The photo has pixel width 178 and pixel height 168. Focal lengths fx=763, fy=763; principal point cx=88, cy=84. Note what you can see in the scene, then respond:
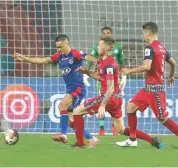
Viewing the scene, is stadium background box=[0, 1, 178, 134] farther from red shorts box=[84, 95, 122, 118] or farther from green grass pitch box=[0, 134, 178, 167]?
red shorts box=[84, 95, 122, 118]

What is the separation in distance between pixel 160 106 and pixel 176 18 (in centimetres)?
717

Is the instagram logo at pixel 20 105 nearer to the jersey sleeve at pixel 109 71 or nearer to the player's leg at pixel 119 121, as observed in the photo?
the player's leg at pixel 119 121

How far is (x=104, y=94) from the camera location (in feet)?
33.0

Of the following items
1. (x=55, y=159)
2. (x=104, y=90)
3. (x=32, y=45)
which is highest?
(x=32, y=45)

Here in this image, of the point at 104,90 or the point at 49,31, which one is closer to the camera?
the point at 104,90

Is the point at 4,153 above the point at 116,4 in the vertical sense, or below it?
below

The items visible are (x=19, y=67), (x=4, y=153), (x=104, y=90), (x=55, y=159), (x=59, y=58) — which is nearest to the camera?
(x=55, y=159)

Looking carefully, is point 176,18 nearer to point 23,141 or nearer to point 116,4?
point 116,4

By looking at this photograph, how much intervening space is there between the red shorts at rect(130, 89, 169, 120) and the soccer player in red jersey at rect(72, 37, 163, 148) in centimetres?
29

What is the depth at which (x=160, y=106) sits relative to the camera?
10312 millimetres

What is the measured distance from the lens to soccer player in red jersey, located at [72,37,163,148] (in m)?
9.95

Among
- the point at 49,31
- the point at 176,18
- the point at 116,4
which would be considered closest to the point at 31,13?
the point at 49,31

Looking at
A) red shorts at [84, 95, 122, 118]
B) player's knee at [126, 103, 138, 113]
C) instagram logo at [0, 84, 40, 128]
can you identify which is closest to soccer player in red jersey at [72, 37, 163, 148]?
red shorts at [84, 95, 122, 118]

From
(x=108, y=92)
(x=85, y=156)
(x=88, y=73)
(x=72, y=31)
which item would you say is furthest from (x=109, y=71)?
(x=72, y=31)
